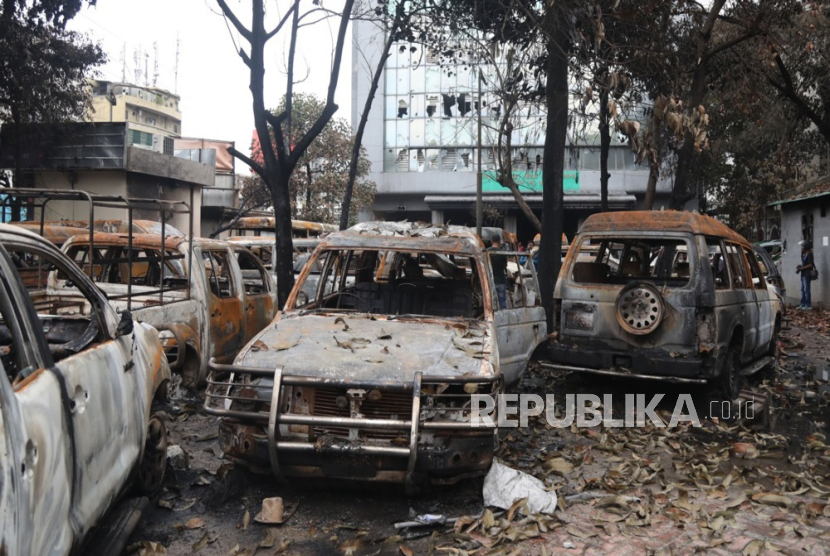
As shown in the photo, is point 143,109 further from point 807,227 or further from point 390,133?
point 807,227

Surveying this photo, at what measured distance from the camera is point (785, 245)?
73.2ft

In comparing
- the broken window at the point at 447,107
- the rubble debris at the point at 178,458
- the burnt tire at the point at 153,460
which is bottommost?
the rubble debris at the point at 178,458

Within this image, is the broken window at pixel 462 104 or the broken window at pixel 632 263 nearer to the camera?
the broken window at pixel 632 263

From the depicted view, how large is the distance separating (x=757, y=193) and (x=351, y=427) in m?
31.4

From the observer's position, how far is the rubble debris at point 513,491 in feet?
15.3

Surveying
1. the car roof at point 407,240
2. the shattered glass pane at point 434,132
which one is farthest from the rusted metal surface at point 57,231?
the shattered glass pane at point 434,132

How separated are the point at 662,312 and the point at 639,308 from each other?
0.73 ft

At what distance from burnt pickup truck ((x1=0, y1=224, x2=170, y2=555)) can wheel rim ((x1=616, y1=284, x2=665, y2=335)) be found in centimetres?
453

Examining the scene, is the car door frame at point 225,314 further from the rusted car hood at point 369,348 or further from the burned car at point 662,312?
the burned car at point 662,312

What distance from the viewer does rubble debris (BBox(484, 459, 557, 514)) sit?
467 centimetres

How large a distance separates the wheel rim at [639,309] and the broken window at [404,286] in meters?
1.64

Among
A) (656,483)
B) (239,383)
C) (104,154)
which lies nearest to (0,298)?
(239,383)

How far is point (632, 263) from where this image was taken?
9016 mm

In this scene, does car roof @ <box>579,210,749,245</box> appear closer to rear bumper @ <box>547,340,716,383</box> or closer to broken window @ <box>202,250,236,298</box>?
rear bumper @ <box>547,340,716,383</box>
